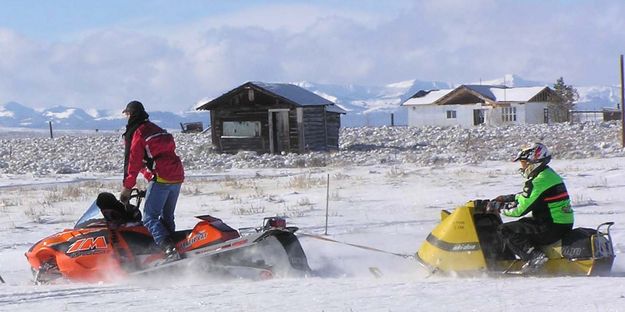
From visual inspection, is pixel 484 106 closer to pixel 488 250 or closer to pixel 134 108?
pixel 488 250

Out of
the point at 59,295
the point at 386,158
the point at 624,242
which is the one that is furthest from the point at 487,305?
the point at 386,158

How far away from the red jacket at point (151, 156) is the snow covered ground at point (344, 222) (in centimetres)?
109

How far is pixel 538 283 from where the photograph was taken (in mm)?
8031

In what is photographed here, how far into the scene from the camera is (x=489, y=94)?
236 ft

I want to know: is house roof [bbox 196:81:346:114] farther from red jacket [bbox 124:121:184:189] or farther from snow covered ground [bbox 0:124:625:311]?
red jacket [bbox 124:121:184:189]

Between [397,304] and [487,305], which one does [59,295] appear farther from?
[487,305]

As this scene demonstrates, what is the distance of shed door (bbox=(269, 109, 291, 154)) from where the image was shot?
140 feet

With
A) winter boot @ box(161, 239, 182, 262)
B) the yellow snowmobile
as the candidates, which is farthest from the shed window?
the yellow snowmobile

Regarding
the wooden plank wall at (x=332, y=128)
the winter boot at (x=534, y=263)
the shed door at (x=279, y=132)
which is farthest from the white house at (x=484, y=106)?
the winter boot at (x=534, y=263)

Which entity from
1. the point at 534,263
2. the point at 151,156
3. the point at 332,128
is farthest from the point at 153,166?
the point at 332,128

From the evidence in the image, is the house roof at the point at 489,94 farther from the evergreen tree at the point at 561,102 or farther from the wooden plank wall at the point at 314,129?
the wooden plank wall at the point at 314,129

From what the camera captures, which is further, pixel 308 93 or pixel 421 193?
pixel 308 93

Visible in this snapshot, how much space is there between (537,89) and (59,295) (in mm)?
65864

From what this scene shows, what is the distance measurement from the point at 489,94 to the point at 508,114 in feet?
9.03
